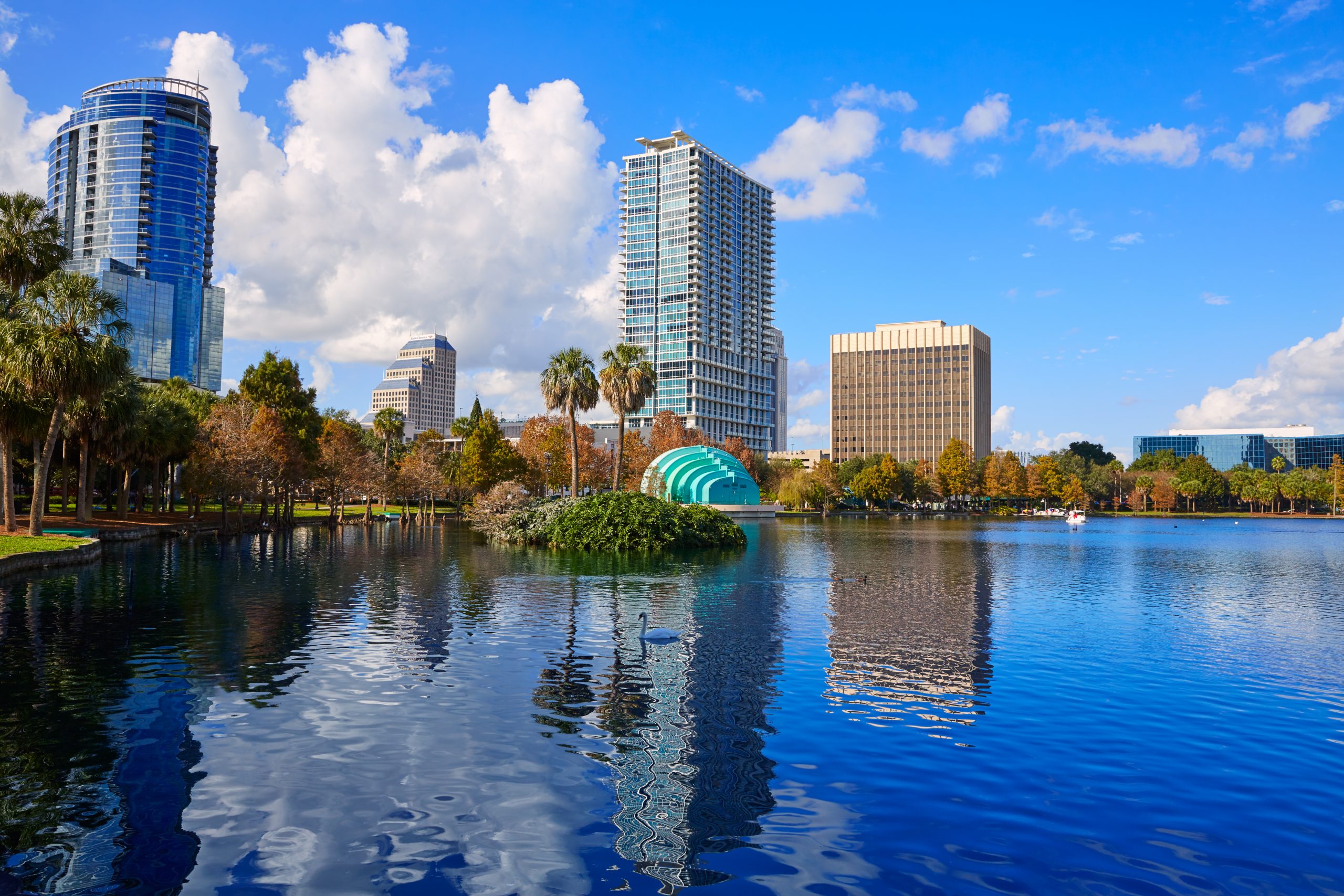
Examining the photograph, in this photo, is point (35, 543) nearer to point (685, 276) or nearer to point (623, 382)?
point (623, 382)

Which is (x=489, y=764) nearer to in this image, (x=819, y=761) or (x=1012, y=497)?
(x=819, y=761)

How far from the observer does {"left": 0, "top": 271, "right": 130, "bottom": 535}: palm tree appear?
32.7m

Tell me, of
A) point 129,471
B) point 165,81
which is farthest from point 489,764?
A: point 165,81

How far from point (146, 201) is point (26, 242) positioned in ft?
518

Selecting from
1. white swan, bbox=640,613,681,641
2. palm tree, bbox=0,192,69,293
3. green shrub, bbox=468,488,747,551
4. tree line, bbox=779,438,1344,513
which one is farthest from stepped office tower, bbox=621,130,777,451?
white swan, bbox=640,613,681,641

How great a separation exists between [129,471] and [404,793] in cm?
5663

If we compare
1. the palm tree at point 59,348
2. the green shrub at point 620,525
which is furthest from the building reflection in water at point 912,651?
the palm tree at point 59,348

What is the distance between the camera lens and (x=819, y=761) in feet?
31.3

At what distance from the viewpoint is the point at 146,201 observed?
169 m

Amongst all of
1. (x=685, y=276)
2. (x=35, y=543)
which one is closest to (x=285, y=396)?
(x=35, y=543)

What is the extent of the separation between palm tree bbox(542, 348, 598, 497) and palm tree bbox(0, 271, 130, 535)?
1064 inches

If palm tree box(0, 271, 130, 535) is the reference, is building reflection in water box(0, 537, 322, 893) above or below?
below

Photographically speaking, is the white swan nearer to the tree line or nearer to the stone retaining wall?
the stone retaining wall

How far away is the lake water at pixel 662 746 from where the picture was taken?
698cm
